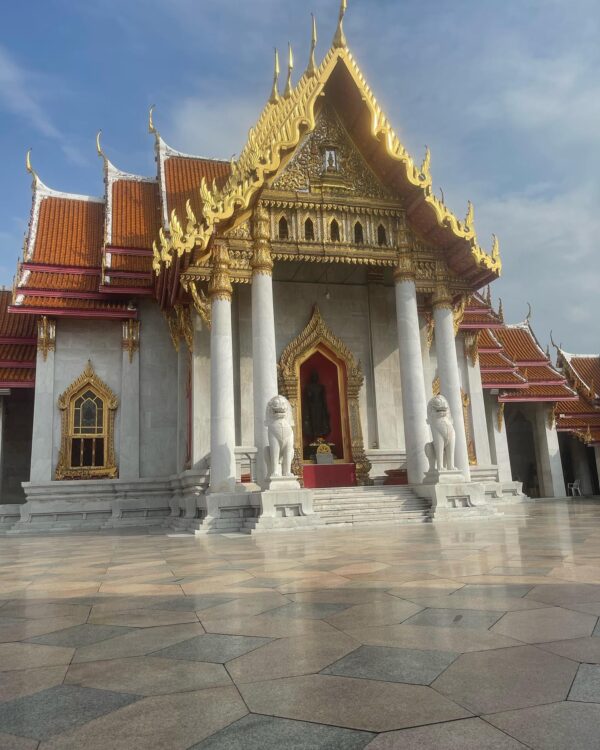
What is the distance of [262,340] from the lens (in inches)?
444

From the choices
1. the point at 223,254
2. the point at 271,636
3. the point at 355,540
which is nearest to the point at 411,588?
the point at 271,636

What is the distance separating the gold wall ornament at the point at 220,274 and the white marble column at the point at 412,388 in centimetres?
355

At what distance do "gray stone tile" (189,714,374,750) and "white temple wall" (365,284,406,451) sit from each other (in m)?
12.5

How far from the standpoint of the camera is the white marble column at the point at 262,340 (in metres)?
10.8

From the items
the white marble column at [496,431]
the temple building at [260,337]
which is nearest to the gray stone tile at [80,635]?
the temple building at [260,337]

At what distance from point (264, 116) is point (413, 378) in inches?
264

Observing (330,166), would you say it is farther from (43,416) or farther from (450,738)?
(450,738)

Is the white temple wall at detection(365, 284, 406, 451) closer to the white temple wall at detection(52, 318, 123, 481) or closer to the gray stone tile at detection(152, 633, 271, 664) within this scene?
Result: the white temple wall at detection(52, 318, 123, 481)

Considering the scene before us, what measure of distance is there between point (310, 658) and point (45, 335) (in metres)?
13.2

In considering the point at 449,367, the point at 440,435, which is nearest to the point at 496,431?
the point at 449,367

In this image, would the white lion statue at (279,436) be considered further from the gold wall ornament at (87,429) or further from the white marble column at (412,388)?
the gold wall ornament at (87,429)

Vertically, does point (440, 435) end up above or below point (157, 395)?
below

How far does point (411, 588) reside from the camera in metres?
3.65

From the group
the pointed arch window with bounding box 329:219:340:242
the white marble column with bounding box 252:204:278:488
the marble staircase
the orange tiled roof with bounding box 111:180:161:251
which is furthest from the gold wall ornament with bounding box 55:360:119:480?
the pointed arch window with bounding box 329:219:340:242
